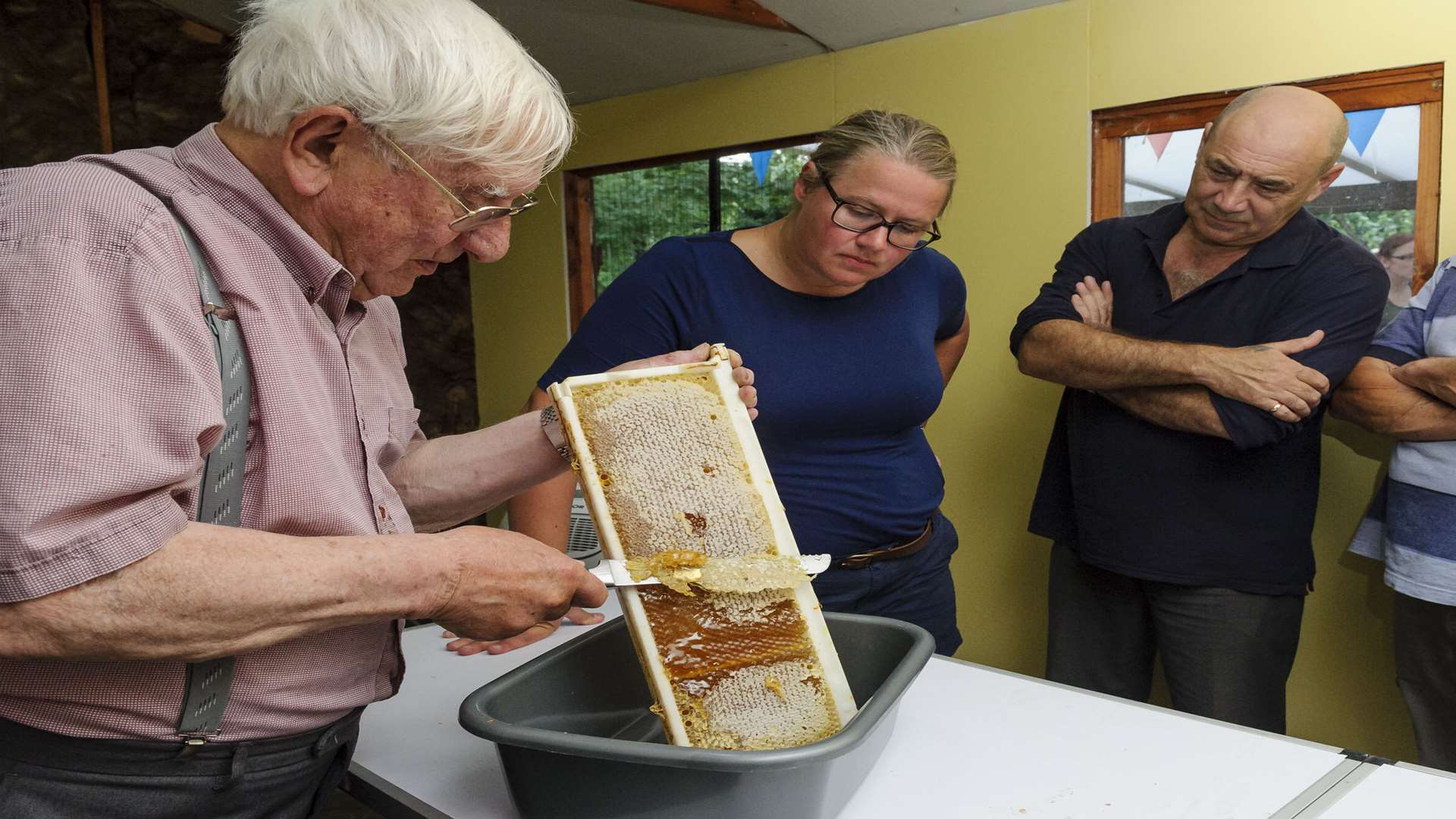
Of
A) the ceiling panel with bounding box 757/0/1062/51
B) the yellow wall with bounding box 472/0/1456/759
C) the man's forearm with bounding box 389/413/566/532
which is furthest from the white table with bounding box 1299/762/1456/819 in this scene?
the ceiling panel with bounding box 757/0/1062/51

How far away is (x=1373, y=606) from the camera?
2.37 meters

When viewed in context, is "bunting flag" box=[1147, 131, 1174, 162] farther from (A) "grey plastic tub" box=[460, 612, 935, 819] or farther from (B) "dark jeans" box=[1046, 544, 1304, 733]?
(A) "grey plastic tub" box=[460, 612, 935, 819]

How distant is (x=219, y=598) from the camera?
73 cm

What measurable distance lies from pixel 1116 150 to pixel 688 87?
1643 millimetres

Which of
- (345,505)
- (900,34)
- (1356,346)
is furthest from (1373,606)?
(345,505)

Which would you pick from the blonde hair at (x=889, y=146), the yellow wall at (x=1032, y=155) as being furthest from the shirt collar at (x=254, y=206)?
the yellow wall at (x=1032, y=155)

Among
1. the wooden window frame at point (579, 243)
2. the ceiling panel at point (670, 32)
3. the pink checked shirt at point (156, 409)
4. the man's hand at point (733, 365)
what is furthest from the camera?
the wooden window frame at point (579, 243)

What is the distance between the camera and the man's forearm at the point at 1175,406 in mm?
1872

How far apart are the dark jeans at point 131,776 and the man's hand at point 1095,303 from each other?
71.5 inches

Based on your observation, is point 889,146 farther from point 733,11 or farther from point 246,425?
point 733,11

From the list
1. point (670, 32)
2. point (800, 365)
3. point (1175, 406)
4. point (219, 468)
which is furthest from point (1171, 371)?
point (670, 32)

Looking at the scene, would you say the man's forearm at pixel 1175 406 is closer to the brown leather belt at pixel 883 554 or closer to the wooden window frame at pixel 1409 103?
the brown leather belt at pixel 883 554

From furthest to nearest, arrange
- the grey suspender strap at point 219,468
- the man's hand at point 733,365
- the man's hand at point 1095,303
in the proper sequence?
the man's hand at point 1095,303, the man's hand at point 733,365, the grey suspender strap at point 219,468

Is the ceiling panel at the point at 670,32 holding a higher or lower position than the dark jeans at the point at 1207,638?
higher
